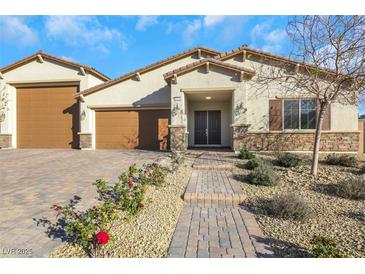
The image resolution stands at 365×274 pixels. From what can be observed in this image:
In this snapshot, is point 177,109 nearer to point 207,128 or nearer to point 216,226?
point 207,128

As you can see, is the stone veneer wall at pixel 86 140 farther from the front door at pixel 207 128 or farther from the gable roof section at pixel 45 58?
Result: the front door at pixel 207 128

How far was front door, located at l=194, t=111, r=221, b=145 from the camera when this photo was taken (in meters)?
14.8

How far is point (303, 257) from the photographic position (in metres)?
2.97

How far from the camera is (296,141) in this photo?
39.3 ft

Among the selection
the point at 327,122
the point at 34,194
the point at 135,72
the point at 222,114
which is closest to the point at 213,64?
the point at 222,114

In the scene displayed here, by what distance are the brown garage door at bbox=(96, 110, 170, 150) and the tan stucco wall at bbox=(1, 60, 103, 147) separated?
103 inches

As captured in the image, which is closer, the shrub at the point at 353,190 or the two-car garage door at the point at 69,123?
the shrub at the point at 353,190

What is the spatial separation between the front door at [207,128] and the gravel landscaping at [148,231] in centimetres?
952

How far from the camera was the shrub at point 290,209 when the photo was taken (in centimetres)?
423

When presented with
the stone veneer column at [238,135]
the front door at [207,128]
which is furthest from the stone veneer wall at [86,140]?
the stone veneer column at [238,135]

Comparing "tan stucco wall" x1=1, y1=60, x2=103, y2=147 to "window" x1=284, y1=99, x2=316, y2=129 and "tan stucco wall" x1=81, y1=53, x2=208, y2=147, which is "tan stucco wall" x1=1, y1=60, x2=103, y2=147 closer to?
"tan stucco wall" x1=81, y1=53, x2=208, y2=147

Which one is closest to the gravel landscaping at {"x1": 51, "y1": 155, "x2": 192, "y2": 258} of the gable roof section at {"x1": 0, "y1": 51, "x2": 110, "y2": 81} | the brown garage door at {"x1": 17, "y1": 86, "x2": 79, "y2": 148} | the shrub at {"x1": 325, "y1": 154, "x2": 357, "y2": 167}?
the shrub at {"x1": 325, "y1": 154, "x2": 357, "y2": 167}
